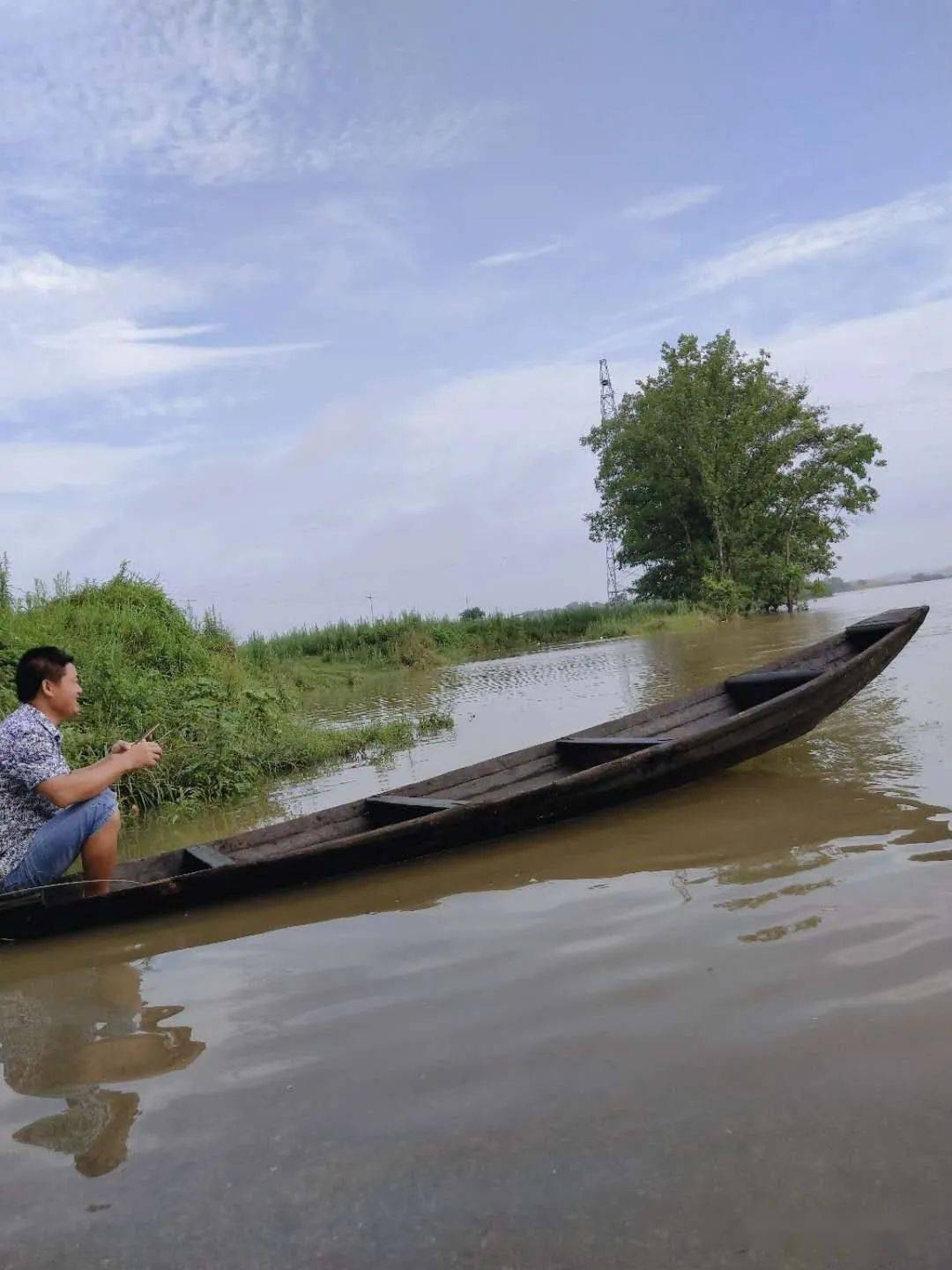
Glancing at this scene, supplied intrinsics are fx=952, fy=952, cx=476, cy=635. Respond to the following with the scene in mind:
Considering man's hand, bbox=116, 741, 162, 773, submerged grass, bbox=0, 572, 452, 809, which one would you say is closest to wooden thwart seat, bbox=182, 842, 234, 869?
man's hand, bbox=116, 741, 162, 773

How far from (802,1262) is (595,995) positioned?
114cm

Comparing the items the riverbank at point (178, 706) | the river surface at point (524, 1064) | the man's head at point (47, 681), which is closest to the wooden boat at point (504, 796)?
the river surface at point (524, 1064)

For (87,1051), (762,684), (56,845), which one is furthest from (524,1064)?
(762,684)

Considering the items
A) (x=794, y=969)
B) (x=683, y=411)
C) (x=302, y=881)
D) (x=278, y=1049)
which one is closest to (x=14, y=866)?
(x=302, y=881)

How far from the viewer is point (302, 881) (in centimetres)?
438

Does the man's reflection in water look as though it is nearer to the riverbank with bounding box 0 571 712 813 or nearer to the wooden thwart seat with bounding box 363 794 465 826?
the wooden thwart seat with bounding box 363 794 465 826

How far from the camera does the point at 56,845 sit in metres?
4.14

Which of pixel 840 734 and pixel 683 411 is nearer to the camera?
pixel 840 734

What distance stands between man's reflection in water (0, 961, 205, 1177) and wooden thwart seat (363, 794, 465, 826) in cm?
165

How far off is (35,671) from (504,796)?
2.32 m

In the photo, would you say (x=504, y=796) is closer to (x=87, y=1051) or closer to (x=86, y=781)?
(x=86, y=781)

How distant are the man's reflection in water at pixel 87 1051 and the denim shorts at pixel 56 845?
1.94 ft

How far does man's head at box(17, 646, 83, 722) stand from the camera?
4.18 metres

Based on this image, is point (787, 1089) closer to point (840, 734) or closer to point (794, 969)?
point (794, 969)
